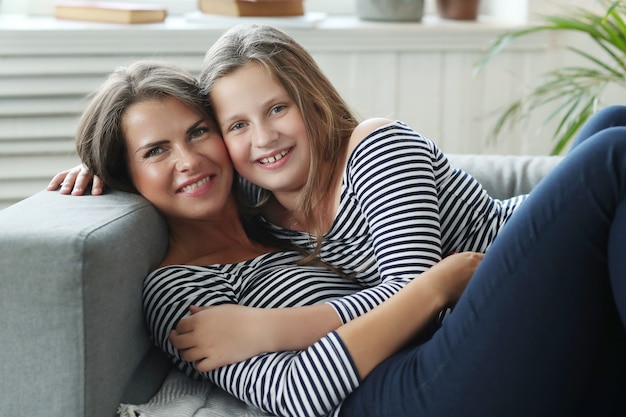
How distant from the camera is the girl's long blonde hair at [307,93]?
1.44 meters

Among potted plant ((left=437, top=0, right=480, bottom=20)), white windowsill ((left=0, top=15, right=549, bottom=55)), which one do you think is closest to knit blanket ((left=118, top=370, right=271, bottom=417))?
white windowsill ((left=0, top=15, right=549, bottom=55))

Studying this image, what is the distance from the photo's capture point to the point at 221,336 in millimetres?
1274

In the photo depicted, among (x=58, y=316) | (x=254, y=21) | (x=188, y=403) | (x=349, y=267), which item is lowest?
(x=188, y=403)

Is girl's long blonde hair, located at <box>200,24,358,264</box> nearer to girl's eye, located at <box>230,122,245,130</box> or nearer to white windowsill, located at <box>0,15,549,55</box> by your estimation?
girl's eye, located at <box>230,122,245,130</box>

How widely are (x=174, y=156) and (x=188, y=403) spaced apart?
1.36 feet

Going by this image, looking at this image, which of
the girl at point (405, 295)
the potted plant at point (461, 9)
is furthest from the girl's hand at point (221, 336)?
the potted plant at point (461, 9)

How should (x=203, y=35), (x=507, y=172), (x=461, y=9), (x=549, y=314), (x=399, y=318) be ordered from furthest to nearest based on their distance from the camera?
(x=461, y=9) → (x=203, y=35) → (x=507, y=172) → (x=399, y=318) → (x=549, y=314)

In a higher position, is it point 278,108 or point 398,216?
point 278,108

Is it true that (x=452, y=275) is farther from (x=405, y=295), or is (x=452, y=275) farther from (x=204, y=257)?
(x=204, y=257)

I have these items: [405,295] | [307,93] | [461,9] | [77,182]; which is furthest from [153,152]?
[461,9]

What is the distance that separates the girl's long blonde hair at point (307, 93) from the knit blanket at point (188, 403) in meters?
0.27

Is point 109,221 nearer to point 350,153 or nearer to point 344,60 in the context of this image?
point 350,153

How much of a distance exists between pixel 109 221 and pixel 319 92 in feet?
1.43

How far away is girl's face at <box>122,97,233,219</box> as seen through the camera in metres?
1.45
